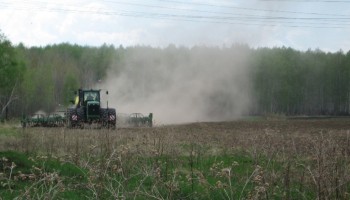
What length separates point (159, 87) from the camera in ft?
185

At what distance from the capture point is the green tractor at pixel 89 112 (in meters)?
29.6

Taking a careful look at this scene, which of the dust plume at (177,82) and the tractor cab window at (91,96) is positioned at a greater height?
the dust plume at (177,82)

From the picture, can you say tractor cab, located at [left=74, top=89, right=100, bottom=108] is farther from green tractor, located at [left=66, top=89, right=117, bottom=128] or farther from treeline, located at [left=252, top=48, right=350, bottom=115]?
treeline, located at [left=252, top=48, right=350, bottom=115]

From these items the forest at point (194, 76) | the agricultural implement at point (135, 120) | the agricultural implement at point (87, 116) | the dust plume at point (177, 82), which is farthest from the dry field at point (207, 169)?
the dust plume at point (177, 82)

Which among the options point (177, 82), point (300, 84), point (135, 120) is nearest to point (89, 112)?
point (135, 120)

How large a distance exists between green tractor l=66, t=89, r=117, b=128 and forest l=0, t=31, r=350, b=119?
1267 cm

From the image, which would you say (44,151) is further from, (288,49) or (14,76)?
(288,49)

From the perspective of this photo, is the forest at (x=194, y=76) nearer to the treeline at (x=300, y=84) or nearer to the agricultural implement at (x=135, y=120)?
the treeline at (x=300, y=84)

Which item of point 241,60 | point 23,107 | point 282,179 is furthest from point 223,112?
point 282,179

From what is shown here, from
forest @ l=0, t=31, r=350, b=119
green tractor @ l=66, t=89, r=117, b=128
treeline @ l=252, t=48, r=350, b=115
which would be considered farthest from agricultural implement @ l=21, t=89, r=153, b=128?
treeline @ l=252, t=48, r=350, b=115

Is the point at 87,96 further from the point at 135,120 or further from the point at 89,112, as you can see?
the point at 135,120

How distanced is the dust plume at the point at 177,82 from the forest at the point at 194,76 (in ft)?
0.39

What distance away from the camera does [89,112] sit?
30.5 meters

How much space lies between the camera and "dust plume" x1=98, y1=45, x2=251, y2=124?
176 ft
